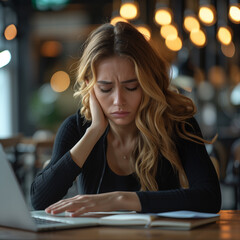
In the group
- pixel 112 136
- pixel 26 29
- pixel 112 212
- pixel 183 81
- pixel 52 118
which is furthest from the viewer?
pixel 26 29

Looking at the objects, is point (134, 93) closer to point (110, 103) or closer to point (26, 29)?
point (110, 103)

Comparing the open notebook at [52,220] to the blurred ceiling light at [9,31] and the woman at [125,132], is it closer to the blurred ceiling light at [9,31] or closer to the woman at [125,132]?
the woman at [125,132]

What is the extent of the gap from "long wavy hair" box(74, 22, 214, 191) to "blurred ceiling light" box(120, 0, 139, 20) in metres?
4.05

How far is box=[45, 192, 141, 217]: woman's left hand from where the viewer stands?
4.51 feet

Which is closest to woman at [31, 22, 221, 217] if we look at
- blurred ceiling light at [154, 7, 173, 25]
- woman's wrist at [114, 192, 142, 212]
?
woman's wrist at [114, 192, 142, 212]

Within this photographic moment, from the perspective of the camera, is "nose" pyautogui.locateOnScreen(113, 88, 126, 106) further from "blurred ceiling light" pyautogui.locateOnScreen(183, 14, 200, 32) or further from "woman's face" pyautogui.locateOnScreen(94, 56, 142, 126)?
"blurred ceiling light" pyautogui.locateOnScreen(183, 14, 200, 32)

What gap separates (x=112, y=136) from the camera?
2061mm

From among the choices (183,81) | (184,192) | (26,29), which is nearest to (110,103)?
(184,192)

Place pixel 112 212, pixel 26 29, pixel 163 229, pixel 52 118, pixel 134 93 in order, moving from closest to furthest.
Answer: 1. pixel 163 229
2. pixel 112 212
3. pixel 134 93
4. pixel 52 118
5. pixel 26 29

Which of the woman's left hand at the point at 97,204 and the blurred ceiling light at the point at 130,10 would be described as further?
the blurred ceiling light at the point at 130,10

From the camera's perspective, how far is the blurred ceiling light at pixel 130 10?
5.95 metres

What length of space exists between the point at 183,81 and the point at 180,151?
410 cm

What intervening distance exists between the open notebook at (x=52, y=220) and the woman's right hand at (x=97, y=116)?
638mm

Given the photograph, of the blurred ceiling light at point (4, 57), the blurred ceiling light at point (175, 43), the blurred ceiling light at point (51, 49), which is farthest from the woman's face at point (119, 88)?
the blurred ceiling light at point (51, 49)
